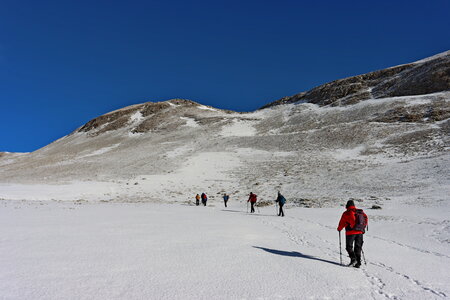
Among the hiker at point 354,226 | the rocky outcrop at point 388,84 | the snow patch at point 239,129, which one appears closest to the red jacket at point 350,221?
the hiker at point 354,226

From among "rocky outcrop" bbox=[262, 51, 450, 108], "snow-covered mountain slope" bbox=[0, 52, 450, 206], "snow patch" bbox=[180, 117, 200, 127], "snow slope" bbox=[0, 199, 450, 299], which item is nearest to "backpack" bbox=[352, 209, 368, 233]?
"snow slope" bbox=[0, 199, 450, 299]

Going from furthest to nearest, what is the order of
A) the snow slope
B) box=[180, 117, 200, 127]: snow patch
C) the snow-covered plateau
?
box=[180, 117, 200, 127]: snow patch < the snow-covered plateau < the snow slope

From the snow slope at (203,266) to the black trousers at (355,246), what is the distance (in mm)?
356

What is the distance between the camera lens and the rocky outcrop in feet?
186

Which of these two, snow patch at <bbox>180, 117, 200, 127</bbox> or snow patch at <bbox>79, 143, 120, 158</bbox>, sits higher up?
snow patch at <bbox>180, 117, 200, 127</bbox>

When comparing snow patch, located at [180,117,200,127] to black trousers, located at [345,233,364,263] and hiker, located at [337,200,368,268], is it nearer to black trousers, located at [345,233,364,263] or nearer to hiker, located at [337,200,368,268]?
hiker, located at [337,200,368,268]

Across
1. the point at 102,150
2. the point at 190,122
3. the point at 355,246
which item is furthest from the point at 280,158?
the point at 102,150

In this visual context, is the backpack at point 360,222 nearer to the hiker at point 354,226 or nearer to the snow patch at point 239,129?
the hiker at point 354,226

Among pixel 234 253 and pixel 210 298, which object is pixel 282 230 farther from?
pixel 210 298

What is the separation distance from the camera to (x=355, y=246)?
6.56m

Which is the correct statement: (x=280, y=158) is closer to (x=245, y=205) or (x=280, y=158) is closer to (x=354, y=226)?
(x=245, y=205)

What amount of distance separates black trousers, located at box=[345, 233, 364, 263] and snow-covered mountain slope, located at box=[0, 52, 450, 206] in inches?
560

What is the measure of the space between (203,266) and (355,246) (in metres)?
3.88

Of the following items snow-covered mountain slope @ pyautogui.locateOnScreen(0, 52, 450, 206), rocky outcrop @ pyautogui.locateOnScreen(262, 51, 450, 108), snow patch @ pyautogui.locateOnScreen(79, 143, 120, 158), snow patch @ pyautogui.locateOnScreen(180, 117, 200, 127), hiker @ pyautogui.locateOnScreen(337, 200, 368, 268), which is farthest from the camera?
snow patch @ pyautogui.locateOnScreen(180, 117, 200, 127)
